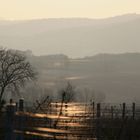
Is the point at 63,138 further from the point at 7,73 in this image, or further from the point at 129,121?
the point at 7,73

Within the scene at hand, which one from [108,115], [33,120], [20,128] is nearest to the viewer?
[20,128]

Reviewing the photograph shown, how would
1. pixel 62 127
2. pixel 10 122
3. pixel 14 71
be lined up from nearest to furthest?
pixel 10 122, pixel 62 127, pixel 14 71

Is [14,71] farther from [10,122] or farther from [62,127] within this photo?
[10,122]

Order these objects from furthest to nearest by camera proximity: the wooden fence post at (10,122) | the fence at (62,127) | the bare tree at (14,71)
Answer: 1. the bare tree at (14,71)
2. the fence at (62,127)
3. the wooden fence post at (10,122)

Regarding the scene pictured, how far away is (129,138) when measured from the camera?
1930 cm

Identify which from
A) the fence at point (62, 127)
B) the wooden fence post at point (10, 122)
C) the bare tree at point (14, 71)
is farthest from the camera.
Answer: the bare tree at point (14, 71)

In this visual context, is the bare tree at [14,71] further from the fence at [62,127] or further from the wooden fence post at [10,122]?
the wooden fence post at [10,122]

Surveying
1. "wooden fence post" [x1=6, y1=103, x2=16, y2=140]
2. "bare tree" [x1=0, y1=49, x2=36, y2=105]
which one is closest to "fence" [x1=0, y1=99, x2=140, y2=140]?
"wooden fence post" [x1=6, y1=103, x2=16, y2=140]

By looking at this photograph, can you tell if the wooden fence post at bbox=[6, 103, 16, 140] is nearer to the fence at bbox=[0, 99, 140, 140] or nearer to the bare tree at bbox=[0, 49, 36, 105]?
the fence at bbox=[0, 99, 140, 140]

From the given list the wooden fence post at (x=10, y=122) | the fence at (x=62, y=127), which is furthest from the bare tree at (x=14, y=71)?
the wooden fence post at (x=10, y=122)

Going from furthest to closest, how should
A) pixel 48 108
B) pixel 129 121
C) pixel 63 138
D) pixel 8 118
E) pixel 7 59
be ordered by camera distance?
pixel 7 59 → pixel 48 108 → pixel 129 121 → pixel 63 138 → pixel 8 118

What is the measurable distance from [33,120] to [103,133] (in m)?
1.93

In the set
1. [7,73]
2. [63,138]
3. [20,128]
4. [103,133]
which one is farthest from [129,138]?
[7,73]

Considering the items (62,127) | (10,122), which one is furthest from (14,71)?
(10,122)
